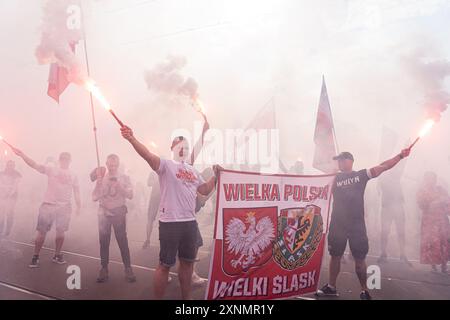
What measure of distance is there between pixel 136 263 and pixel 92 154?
9.38m

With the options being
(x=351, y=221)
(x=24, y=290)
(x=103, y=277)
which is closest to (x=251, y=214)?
(x=351, y=221)

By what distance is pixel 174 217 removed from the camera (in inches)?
107

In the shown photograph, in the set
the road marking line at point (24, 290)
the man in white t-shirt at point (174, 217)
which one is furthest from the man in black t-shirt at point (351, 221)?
the road marking line at point (24, 290)

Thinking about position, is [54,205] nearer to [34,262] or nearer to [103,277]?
[34,262]

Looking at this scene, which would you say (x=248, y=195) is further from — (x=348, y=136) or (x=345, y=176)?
(x=348, y=136)

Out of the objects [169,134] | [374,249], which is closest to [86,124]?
[169,134]

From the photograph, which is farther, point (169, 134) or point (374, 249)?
point (169, 134)

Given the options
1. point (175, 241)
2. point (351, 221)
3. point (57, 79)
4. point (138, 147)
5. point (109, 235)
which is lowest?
point (109, 235)

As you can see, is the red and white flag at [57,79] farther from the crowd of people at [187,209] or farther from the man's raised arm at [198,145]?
the man's raised arm at [198,145]

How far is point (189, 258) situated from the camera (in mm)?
2811

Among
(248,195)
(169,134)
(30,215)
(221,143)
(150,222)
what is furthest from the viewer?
(169,134)

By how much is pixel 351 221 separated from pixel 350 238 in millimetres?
173

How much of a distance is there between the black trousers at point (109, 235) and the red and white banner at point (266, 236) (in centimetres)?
149

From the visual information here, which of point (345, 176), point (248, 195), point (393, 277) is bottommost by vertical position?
point (393, 277)
